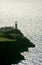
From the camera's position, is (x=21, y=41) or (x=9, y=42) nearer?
(x=9, y=42)

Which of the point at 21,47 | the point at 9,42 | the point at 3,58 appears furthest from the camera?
the point at 21,47

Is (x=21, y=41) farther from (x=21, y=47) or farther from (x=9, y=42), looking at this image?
(x=9, y=42)

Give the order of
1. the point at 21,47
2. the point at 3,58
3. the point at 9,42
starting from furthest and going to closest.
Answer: the point at 21,47, the point at 9,42, the point at 3,58

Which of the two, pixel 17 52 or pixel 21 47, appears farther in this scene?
pixel 21 47

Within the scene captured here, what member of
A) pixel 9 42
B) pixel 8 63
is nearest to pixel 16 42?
pixel 9 42

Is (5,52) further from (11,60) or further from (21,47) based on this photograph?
(21,47)

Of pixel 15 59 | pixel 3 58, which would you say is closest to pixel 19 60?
pixel 15 59

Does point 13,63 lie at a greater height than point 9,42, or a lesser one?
lesser

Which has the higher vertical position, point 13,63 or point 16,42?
point 16,42
